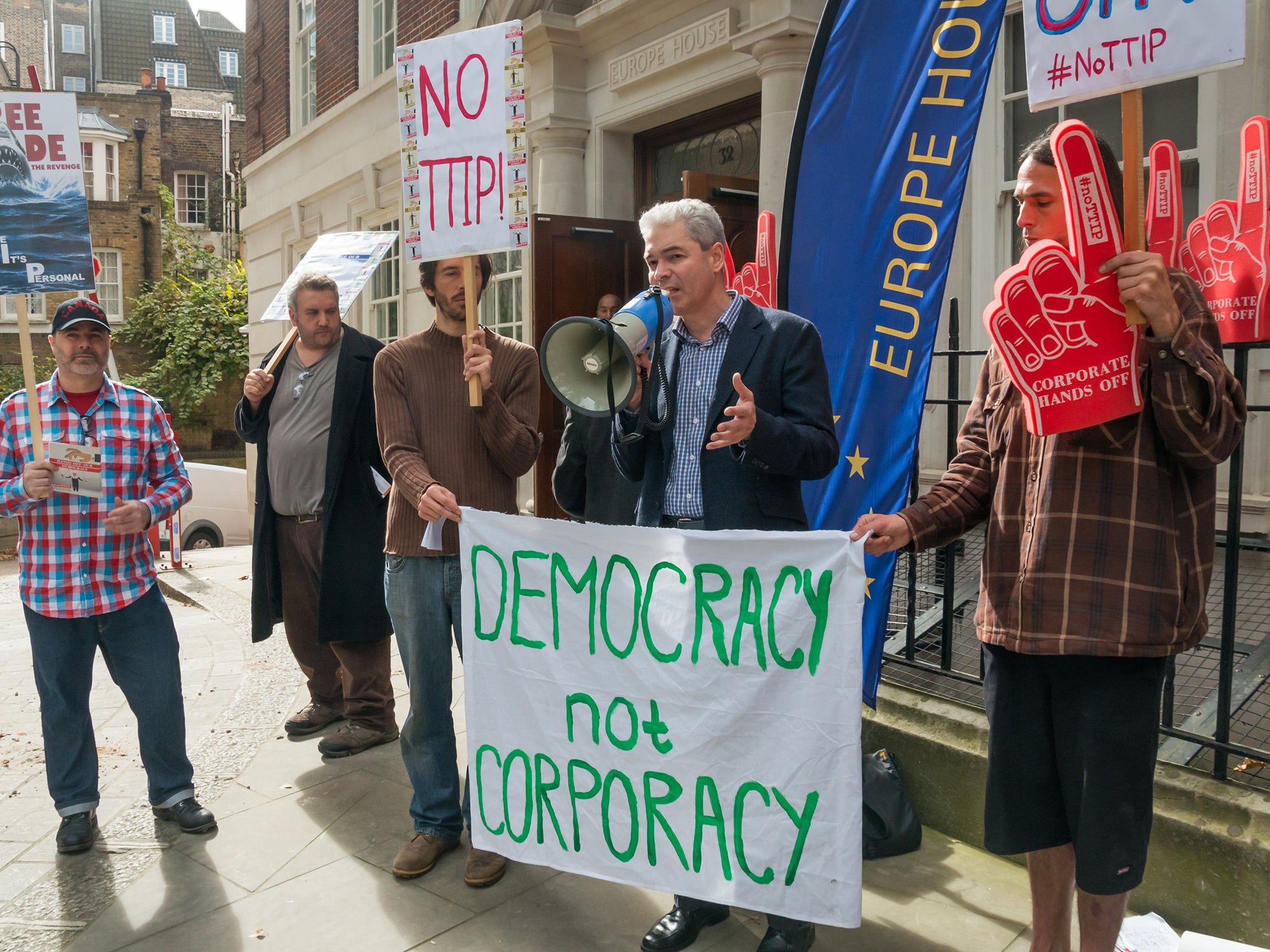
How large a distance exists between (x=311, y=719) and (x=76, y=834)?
1345mm

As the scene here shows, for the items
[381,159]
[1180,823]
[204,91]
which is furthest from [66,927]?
[204,91]

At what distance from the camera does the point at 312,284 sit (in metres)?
4.85

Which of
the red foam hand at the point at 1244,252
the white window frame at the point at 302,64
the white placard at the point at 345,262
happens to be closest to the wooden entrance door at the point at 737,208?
the white placard at the point at 345,262

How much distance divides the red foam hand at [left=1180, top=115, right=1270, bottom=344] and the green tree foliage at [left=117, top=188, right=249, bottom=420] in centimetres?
2597

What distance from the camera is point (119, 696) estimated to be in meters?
6.04

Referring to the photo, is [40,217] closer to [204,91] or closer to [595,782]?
[595,782]

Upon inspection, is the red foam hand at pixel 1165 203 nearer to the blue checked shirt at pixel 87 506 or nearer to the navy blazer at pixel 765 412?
the navy blazer at pixel 765 412

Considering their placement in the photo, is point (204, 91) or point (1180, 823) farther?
point (204, 91)

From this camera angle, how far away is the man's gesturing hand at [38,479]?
12.2 feet

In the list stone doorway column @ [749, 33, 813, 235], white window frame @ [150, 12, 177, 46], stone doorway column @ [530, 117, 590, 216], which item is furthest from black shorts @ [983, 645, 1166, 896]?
white window frame @ [150, 12, 177, 46]

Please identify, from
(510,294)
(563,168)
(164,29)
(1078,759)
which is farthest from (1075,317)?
(164,29)

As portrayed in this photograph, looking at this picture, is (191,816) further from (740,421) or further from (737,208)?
(737,208)

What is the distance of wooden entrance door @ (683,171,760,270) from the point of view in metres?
7.10

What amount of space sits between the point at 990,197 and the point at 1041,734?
4.32m
